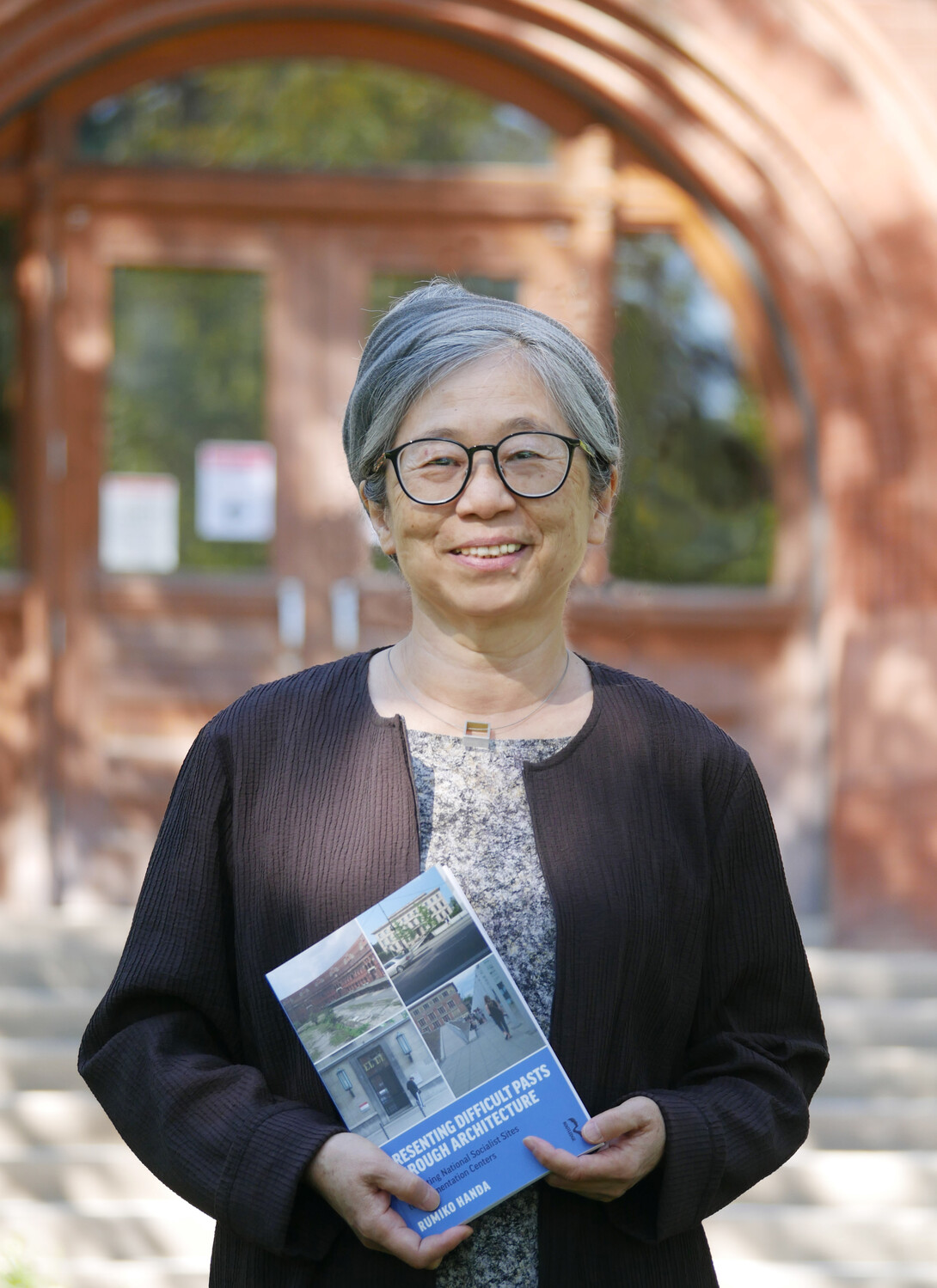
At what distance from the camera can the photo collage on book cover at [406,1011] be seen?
5.11 feet

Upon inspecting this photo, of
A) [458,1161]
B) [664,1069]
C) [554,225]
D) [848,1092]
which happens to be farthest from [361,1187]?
[554,225]

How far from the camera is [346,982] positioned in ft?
5.16

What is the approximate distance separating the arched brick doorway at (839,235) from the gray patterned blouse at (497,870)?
3.76 metres

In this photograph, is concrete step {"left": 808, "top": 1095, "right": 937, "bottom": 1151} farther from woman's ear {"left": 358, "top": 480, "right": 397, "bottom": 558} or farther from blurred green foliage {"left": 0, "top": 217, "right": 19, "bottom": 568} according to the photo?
blurred green foliage {"left": 0, "top": 217, "right": 19, "bottom": 568}

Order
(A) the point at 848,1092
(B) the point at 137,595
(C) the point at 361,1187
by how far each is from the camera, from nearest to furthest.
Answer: (C) the point at 361,1187
(A) the point at 848,1092
(B) the point at 137,595

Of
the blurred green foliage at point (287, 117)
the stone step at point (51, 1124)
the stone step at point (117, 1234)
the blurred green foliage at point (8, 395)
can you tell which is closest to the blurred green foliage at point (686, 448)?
the blurred green foliage at point (287, 117)

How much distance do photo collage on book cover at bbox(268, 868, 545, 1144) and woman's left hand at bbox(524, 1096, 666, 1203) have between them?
0.10 meters

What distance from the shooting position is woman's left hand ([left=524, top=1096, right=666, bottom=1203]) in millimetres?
1523

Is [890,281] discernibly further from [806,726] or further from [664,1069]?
[664,1069]

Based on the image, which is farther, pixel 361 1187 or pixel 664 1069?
pixel 664 1069

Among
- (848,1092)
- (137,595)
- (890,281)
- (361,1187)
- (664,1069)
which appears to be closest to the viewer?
(361,1187)

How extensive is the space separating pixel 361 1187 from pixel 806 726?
14.6ft

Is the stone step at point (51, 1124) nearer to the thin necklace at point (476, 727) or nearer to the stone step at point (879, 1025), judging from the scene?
the stone step at point (879, 1025)

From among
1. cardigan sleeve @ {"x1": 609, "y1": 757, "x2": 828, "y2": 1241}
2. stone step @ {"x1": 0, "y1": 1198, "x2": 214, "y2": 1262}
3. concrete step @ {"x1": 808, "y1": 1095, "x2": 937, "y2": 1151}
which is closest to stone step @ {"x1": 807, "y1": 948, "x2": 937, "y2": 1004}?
concrete step @ {"x1": 808, "y1": 1095, "x2": 937, "y2": 1151}
